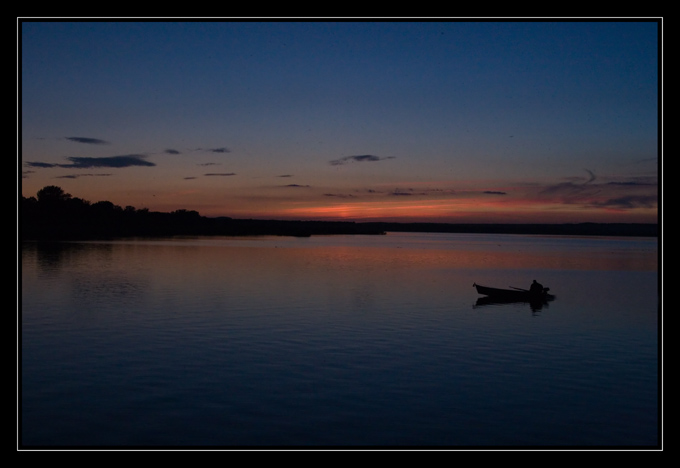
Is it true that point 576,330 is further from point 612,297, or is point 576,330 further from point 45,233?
point 45,233

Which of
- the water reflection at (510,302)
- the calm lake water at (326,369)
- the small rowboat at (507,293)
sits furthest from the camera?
the small rowboat at (507,293)

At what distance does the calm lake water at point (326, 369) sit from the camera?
1340 centimetres

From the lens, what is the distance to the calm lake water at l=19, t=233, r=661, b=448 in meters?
13.4

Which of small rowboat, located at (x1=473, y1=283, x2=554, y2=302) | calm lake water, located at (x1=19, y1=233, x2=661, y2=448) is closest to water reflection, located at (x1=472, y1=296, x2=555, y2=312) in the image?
small rowboat, located at (x1=473, y1=283, x2=554, y2=302)

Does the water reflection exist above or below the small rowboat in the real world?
below

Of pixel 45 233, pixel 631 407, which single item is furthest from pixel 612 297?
pixel 45 233

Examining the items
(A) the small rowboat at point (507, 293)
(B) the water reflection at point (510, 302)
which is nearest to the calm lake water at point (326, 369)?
(B) the water reflection at point (510, 302)

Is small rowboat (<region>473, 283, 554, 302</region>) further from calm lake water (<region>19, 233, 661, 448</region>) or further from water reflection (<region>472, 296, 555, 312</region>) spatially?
calm lake water (<region>19, 233, 661, 448</region>)

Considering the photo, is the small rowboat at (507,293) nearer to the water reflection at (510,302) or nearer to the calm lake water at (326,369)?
the water reflection at (510,302)

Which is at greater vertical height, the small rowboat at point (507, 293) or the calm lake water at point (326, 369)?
the small rowboat at point (507, 293)

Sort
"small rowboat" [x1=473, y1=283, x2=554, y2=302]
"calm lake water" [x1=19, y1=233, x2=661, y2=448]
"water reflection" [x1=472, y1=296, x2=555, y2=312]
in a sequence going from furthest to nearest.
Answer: "small rowboat" [x1=473, y1=283, x2=554, y2=302], "water reflection" [x1=472, y1=296, x2=555, y2=312], "calm lake water" [x1=19, y1=233, x2=661, y2=448]

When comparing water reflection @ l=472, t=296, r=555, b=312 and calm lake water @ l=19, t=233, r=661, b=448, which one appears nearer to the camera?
calm lake water @ l=19, t=233, r=661, b=448

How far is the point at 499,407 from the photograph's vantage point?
15.1 metres
